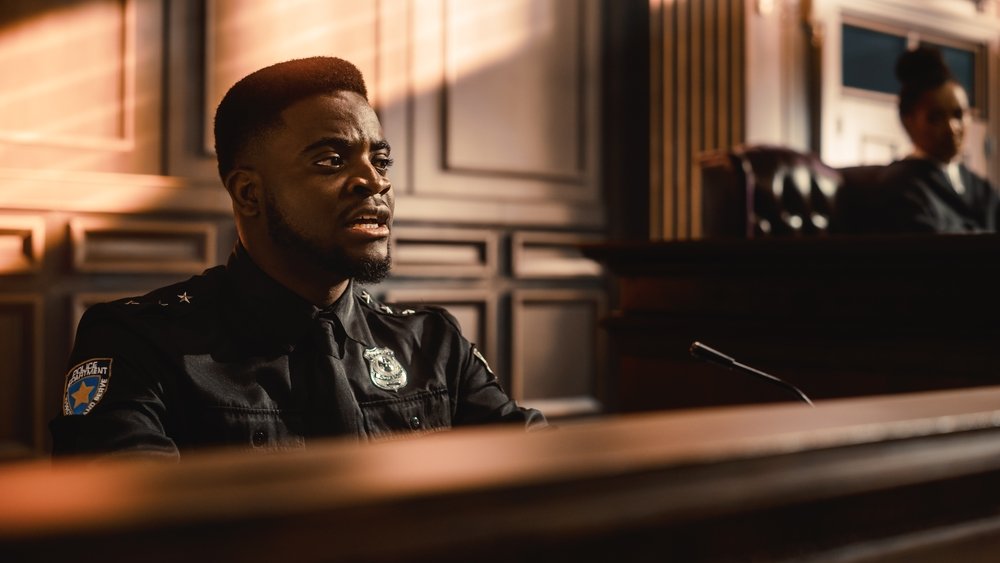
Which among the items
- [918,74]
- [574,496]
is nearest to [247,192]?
[574,496]

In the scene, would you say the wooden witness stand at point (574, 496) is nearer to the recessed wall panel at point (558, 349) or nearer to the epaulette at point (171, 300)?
the epaulette at point (171, 300)

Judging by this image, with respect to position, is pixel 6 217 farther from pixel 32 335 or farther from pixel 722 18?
pixel 722 18

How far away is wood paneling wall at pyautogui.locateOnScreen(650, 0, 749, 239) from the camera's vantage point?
12.9 ft

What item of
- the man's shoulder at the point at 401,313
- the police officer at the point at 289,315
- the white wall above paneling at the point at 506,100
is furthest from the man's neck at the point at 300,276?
the white wall above paneling at the point at 506,100

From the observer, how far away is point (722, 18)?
165 inches

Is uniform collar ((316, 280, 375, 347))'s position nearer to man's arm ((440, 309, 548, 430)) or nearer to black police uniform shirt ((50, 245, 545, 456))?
black police uniform shirt ((50, 245, 545, 456))

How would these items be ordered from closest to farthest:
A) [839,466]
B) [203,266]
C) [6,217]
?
1. [839,466]
2. [6,217]
3. [203,266]

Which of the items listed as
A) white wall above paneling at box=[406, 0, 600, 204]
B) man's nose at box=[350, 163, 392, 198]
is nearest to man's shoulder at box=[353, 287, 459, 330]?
man's nose at box=[350, 163, 392, 198]

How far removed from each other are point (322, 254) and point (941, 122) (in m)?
2.59

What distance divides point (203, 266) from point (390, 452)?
280cm

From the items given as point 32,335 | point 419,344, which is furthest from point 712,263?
point 32,335

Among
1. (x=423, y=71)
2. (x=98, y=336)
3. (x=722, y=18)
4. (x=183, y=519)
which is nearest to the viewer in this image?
(x=183, y=519)

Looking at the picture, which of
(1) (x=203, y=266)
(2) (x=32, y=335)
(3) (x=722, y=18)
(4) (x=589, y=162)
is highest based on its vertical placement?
(3) (x=722, y=18)

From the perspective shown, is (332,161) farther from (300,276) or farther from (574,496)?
(574,496)
